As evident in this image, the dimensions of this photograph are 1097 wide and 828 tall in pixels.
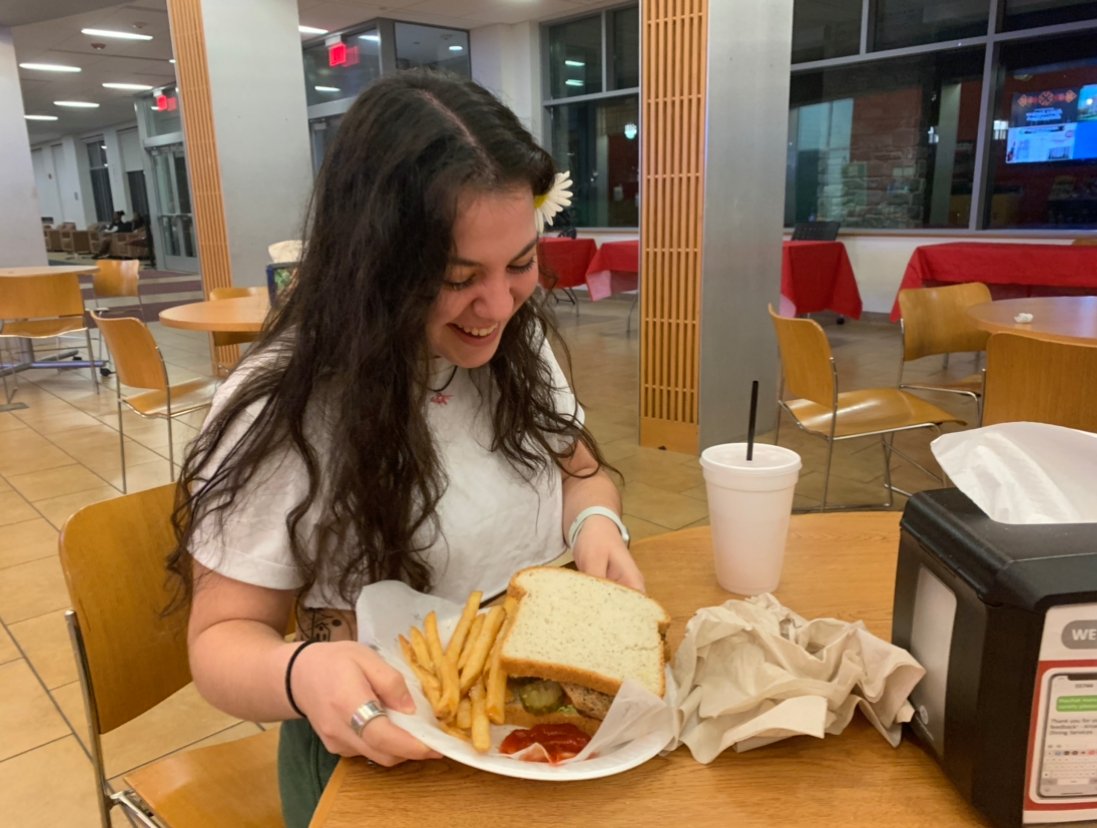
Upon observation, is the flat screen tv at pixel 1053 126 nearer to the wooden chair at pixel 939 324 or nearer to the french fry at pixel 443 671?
the wooden chair at pixel 939 324

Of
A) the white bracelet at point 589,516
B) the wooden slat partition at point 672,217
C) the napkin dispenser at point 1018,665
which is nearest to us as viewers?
the napkin dispenser at point 1018,665

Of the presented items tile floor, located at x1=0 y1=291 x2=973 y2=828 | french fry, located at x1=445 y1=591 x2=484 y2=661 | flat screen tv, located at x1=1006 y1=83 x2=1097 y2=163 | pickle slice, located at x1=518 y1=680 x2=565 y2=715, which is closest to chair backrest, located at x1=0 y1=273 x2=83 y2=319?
tile floor, located at x1=0 y1=291 x2=973 y2=828

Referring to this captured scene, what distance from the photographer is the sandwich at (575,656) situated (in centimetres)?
77

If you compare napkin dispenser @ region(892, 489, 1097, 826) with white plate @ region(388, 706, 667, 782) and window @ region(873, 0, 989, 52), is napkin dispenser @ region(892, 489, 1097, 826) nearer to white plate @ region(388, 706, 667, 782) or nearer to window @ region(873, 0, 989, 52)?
white plate @ region(388, 706, 667, 782)

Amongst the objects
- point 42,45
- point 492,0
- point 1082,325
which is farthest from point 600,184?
point 1082,325

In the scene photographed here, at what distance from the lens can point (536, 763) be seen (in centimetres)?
71

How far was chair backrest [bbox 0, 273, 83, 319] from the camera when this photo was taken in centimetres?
542

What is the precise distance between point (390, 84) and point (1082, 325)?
9.04ft

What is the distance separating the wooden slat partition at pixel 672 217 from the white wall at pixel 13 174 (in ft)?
21.5

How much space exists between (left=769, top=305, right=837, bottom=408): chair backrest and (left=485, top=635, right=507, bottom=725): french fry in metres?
2.31

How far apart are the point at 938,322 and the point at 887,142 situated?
4.96 metres

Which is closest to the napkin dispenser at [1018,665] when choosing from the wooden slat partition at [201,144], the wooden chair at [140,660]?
the wooden chair at [140,660]

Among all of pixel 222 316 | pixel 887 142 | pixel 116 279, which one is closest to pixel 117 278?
pixel 116 279

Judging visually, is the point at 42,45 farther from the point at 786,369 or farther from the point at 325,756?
the point at 325,756
